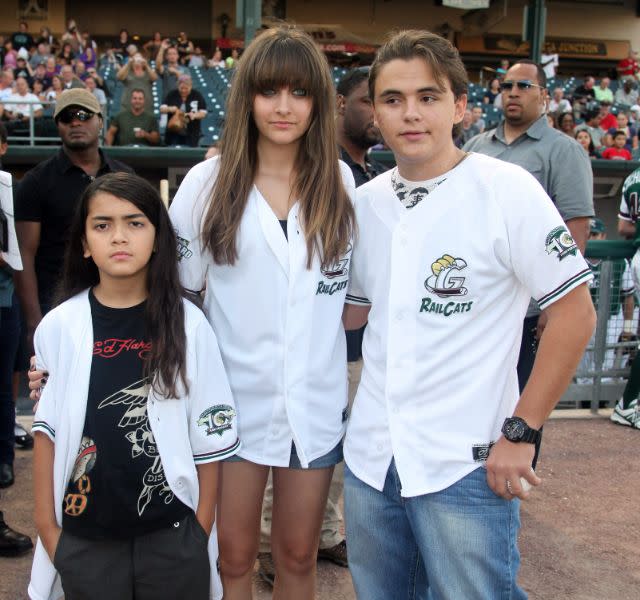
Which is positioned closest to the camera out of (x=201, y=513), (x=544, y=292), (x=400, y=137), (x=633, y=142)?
(x=544, y=292)

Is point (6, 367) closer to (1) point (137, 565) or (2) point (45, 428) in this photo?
(2) point (45, 428)

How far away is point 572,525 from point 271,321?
2.39 meters

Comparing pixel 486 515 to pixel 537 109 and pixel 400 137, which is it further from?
pixel 537 109

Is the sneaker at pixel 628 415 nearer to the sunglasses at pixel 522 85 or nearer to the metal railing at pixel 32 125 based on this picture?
the sunglasses at pixel 522 85

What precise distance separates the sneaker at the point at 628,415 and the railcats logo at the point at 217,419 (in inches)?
154

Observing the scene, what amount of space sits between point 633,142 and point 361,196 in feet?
54.9

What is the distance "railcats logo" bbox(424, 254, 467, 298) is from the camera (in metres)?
1.86

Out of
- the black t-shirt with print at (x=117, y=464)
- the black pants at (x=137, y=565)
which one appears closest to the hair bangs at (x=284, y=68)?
the black t-shirt with print at (x=117, y=464)

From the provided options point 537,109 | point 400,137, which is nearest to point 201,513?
point 400,137

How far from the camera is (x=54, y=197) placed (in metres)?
4.01

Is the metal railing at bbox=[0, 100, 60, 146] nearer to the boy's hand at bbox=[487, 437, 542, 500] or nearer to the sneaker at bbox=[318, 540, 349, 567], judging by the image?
the sneaker at bbox=[318, 540, 349, 567]

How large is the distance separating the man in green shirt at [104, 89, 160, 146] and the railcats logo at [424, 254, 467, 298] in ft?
34.1

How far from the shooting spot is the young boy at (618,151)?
46.3 ft

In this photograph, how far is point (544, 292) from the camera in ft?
5.91
